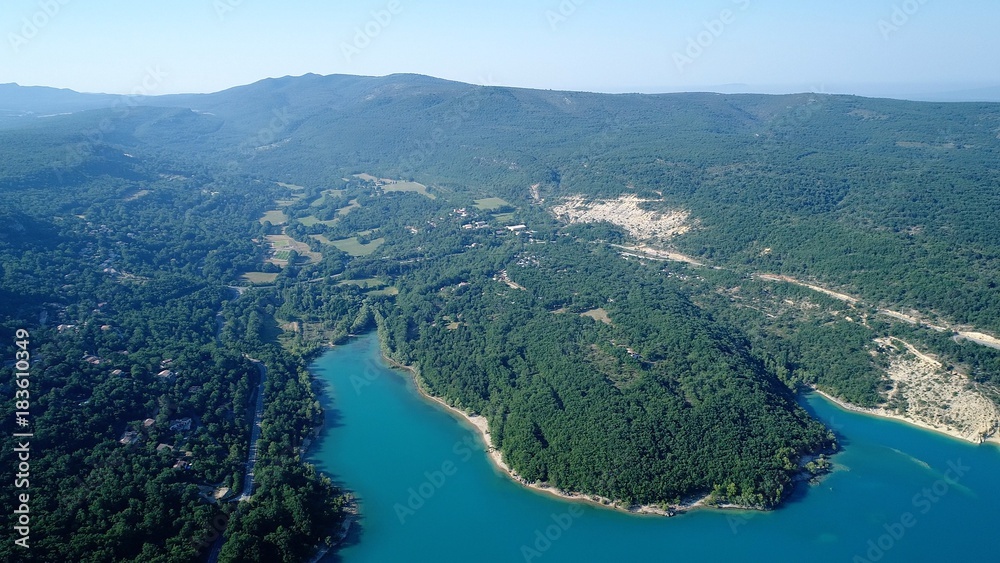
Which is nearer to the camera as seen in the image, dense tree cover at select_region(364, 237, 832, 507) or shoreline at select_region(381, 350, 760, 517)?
shoreline at select_region(381, 350, 760, 517)

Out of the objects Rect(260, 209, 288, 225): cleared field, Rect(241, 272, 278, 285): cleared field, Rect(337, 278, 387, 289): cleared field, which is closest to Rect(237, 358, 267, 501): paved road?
Rect(337, 278, 387, 289): cleared field

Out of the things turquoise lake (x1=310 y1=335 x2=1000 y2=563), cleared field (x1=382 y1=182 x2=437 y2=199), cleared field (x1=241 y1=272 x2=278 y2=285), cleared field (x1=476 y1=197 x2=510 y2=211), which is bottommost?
turquoise lake (x1=310 y1=335 x2=1000 y2=563)

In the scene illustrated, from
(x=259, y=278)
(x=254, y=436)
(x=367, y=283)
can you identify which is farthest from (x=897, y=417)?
(x=259, y=278)

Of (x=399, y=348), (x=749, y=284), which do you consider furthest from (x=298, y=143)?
(x=749, y=284)

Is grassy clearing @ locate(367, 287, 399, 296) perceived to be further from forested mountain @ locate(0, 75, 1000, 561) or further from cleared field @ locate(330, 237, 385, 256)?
cleared field @ locate(330, 237, 385, 256)

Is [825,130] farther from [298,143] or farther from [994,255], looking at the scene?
[298,143]

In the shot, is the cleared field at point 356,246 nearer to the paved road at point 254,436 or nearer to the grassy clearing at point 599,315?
the paved road at point 254,436

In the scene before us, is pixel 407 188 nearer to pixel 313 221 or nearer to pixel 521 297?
pixel 313 221
